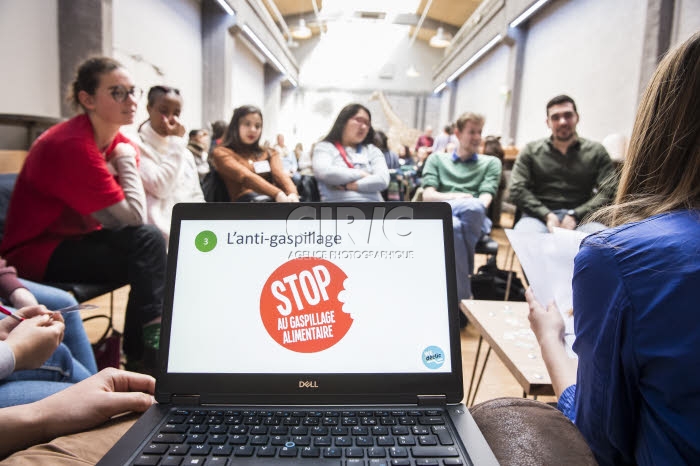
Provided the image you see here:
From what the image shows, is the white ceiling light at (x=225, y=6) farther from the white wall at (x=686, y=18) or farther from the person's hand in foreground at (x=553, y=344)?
the person's hand in foreground at (x=553, y=344)

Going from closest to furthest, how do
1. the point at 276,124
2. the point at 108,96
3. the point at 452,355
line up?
1. the point at 452,355
2. the point at 108,96
3. the point at 276,124

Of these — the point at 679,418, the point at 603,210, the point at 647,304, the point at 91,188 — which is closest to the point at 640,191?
the point at 603,210

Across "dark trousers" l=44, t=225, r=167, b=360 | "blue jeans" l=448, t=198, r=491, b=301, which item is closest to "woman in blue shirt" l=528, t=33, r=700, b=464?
"dark trousers" l=44, t=225, r=167, b=360

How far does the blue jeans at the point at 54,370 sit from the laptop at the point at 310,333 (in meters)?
0.39

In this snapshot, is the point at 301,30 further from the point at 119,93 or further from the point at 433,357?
the point at 433,357

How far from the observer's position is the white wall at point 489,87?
8.35 m

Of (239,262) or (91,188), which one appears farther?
(91,188)

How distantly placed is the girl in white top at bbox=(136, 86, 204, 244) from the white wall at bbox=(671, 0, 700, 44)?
3673 mm

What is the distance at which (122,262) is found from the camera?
169cm

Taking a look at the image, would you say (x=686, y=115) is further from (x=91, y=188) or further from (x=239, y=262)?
(x=91, y=188)

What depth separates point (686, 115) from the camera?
599 mm

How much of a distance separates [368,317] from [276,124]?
40.8 ft

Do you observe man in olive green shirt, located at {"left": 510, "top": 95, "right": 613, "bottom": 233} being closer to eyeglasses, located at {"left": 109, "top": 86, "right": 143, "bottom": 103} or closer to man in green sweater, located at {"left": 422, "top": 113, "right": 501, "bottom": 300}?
man in green sweater, located at {"left": 422, "top": 113, "right": 501, "bottom": 300}

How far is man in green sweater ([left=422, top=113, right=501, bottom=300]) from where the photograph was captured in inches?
107
